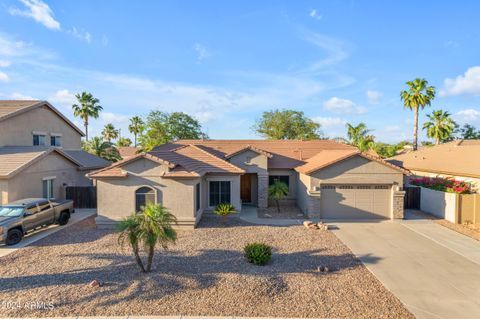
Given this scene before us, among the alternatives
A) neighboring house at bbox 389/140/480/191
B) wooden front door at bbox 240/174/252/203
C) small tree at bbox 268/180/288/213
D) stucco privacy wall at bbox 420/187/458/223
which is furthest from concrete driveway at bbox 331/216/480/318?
wooden front door at bbox 240/174/252/203

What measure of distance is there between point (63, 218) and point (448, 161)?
28675mm

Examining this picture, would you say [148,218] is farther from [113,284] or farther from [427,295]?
[427,295]

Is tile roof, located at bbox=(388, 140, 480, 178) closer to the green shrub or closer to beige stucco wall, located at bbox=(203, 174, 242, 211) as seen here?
beige stucco wall, located at bbox=(203, 174, 242, 211)

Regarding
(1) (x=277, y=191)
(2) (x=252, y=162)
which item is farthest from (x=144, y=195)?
(1) (x=277, y=191)

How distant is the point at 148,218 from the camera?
28.1ft

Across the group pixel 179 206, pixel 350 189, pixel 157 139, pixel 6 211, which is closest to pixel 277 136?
pixel 157 139

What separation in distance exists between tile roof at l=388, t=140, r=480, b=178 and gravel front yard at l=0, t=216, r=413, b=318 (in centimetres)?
1360

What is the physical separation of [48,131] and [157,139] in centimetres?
1894

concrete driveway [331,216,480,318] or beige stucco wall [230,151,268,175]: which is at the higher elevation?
beige stucco wall [230,151,268,175]

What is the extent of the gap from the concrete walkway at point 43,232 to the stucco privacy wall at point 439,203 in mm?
22855

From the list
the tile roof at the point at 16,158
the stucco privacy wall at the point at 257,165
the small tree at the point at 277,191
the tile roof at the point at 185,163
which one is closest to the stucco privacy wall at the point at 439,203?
the small tree at the point at 277,191

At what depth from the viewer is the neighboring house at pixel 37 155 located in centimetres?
1620

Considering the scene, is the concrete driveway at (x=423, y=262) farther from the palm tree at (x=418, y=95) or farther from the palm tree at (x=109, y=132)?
the palm tree at (x=109, y=132)

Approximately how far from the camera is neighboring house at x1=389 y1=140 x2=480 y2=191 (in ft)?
60.5
